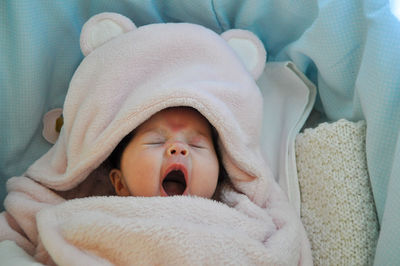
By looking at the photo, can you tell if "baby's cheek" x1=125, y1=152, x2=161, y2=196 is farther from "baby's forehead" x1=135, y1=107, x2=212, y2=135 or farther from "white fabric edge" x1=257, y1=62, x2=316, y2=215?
"white fabric edge" x1=257, y1=62, x2=316, y2=215

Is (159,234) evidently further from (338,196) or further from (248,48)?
(248,48)

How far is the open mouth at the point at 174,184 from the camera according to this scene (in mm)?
1082

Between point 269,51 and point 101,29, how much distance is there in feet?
1.58

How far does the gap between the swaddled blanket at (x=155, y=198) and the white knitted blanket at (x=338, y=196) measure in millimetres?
61

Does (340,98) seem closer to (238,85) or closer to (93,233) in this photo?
(238,85)

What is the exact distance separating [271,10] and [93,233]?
77 centimetres

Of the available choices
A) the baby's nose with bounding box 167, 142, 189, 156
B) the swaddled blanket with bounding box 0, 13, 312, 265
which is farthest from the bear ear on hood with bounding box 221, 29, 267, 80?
the baby's nose with bounding box 167, 142, 189, 156

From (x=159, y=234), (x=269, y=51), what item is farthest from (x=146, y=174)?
(x=269, y=51)

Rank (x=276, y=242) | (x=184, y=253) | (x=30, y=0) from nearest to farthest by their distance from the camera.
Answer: (x=184, y=253), (x=276, y=242), (x=30, y=0)

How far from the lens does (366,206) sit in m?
1.07

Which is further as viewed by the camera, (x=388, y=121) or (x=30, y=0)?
(x=30, y=0)

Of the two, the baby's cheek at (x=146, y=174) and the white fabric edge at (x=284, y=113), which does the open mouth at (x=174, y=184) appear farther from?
the white fabric edge at (x=284, y=113)

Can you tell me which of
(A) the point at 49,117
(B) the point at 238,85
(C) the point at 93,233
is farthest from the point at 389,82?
(A) the point at 49,117

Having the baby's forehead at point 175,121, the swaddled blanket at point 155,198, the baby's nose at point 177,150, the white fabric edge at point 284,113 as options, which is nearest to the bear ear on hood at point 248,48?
the swaddled blanket at point 155,198
